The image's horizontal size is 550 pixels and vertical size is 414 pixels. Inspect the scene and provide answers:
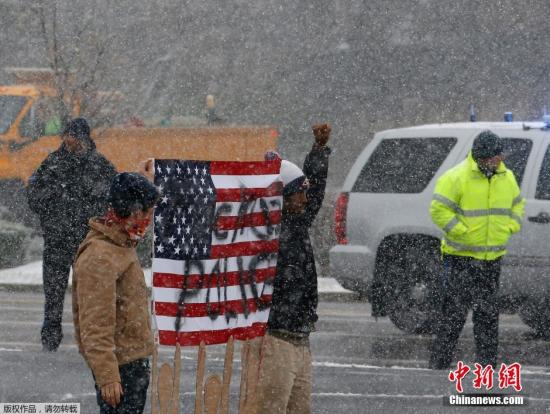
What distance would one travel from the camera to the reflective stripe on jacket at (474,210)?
9602mm

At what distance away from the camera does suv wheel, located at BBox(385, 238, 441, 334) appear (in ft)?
37.3

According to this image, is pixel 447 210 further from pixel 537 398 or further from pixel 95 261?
pixel 95 261

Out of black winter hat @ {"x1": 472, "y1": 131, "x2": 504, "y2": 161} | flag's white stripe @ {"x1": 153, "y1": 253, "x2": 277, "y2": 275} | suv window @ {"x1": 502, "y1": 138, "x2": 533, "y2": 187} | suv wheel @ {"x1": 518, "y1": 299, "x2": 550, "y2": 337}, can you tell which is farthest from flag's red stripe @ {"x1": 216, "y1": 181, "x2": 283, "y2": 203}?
suv window @ {"x1": 502, "y1": 138, "x2": 533, "y2": 187}

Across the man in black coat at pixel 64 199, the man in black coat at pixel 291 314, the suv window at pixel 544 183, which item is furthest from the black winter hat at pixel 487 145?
the man in black coat at pixel 291 314

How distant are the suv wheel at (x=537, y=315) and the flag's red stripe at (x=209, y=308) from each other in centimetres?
544

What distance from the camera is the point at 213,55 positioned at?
3188 centimetres

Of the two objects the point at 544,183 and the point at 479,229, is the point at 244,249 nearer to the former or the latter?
the point at 479,229

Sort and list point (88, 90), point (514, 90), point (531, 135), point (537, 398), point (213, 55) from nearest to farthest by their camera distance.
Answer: point (537, 398), point (531, 135), point (88, 90), point (514, 90), point (213, 55)

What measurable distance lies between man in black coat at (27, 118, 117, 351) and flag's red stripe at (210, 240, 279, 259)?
156 inches

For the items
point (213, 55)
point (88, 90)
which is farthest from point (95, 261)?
point (213, 55)

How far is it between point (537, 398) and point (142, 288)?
3892mm

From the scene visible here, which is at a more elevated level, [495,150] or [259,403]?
[495,150]

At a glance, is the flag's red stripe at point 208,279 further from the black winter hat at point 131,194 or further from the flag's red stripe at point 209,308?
the black winter hat at point 131,194

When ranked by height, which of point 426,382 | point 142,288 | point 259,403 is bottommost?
point 426,382
